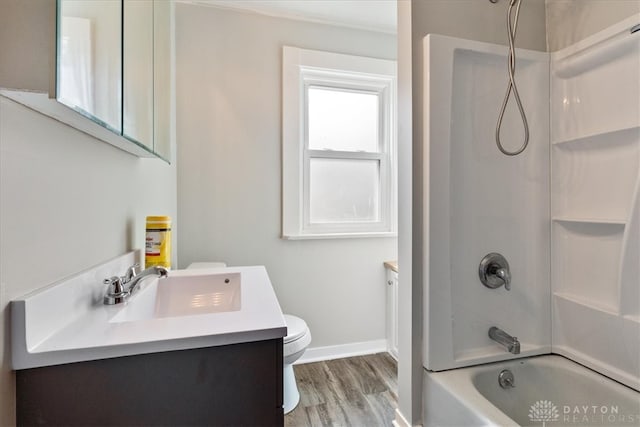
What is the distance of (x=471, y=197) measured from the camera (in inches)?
50.6

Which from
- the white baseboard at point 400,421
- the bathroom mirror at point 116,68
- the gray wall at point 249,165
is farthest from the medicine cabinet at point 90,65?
the white baseboard at point 400,421

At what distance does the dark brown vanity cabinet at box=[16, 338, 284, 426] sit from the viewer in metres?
0.61

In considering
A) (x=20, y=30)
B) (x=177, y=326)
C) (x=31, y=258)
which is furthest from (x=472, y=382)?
(x=20, y=30)

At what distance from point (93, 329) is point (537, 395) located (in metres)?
1.57

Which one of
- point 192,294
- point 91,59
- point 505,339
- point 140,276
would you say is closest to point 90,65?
point 91,59

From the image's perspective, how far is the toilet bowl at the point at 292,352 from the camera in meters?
1.56

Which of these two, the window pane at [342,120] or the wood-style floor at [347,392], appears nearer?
the wood-style floor at [347,392]

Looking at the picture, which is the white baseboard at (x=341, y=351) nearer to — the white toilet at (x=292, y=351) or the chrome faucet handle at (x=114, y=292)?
the white toilet at (x=292, y=351)

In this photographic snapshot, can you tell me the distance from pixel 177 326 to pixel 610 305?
151 cm

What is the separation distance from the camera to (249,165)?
2098 millimetres

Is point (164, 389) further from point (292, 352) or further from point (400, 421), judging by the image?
point (400, 421)

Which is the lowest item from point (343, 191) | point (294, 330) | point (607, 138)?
point (294, 330)

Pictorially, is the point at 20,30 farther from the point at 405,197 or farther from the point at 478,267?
the point at 478,267

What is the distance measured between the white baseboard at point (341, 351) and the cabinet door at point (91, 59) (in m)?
1.87
